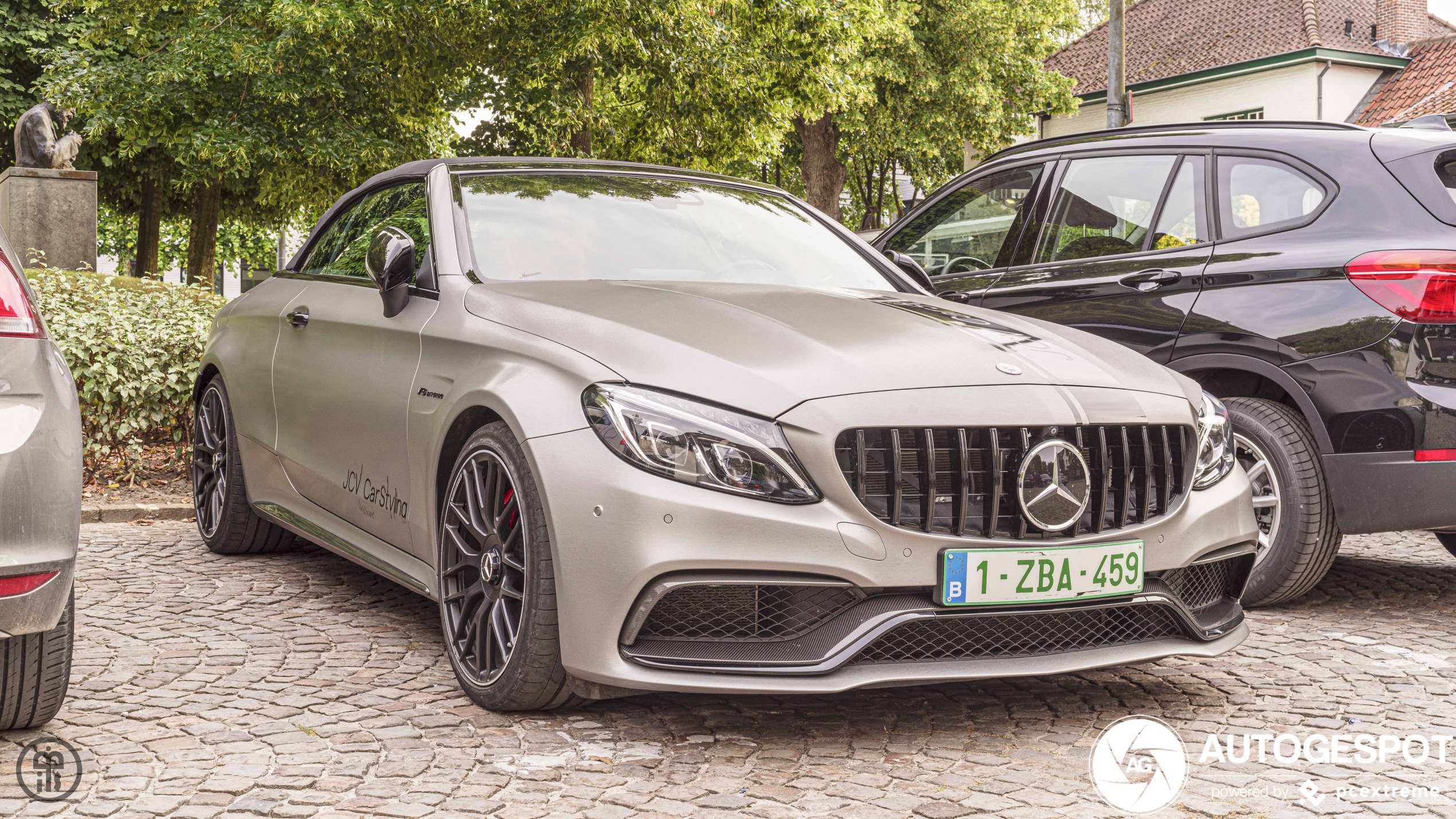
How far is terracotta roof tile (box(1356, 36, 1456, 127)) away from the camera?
25453 millimetres

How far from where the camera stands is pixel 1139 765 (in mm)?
3357

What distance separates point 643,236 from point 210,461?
2.58m

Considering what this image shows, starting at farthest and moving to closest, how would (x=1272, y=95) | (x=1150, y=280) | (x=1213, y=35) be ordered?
(x=1213, y=35), (x=1272, y=95), (x=1150, y=280)

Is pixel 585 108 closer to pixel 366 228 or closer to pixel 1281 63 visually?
pixel 366 228

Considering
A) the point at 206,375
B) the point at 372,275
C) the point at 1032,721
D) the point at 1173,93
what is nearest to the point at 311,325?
the point at 372,275

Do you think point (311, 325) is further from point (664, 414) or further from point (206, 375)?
point (664, 414)

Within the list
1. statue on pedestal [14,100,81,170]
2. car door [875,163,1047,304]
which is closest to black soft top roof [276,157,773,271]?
car door [875,163,1047,304]

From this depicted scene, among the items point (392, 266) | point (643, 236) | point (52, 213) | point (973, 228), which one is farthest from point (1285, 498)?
point (52, 213)

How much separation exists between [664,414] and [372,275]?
1.46m

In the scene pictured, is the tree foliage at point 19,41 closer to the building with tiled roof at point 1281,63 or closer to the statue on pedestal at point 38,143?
the statue on pedestal at point 38,143

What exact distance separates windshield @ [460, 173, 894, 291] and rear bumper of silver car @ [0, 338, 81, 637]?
1466 millimetres

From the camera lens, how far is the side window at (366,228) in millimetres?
4656

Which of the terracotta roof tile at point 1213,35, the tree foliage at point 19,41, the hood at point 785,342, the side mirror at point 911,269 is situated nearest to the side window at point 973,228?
the side mirror at point 911,269

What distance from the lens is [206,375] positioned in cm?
619
